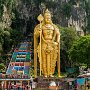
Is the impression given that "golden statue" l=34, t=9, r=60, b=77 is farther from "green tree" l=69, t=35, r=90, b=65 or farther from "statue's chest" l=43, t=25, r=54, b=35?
"green tree" l=69, t=35, r=90, b=65

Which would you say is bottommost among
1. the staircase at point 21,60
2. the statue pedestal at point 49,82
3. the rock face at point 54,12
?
the statue pedestal at point 49,82

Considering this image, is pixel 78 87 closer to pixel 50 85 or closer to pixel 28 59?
pixel 50 85

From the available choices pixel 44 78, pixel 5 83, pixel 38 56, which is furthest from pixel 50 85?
pixel 5 83

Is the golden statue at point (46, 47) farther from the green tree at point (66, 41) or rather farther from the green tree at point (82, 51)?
the green tree at point (66, 41)

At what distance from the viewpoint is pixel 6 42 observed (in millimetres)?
36625

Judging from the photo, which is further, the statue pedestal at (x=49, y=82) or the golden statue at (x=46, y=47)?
the golden statue at (x=46, y=47)

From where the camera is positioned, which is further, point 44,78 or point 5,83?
point 5,83

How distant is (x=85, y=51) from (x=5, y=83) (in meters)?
10.6

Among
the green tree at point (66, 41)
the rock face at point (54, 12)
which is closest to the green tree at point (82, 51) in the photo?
the green tree at point (66, 41)

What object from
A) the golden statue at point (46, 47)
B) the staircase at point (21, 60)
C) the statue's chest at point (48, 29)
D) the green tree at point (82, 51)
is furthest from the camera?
the staircase at point (21, 60)

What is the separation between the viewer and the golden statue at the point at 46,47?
1285cm

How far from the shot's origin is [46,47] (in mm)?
12852

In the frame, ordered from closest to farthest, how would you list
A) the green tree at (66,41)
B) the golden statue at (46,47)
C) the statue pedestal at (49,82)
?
1. the statue pedestal at (49,82)
2. the golden statue at (46,47)
3. the green tree at (66,41)

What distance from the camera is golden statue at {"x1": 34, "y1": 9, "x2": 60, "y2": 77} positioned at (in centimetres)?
1285
